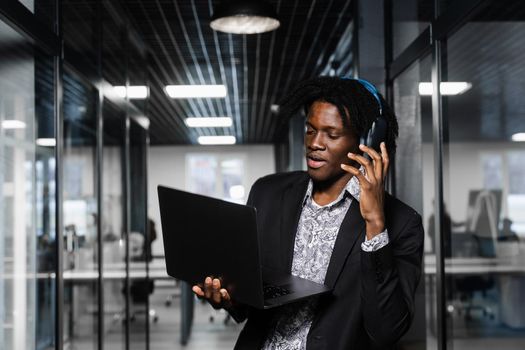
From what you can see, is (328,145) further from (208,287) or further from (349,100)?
(208,287)

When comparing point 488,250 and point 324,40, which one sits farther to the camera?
point 324,40

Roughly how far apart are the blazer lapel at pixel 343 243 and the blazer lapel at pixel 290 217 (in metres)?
0.12

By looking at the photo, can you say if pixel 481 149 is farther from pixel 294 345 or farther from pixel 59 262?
pixel 59 262

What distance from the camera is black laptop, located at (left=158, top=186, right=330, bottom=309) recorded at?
4.31ft

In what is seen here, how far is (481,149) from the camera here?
6.39ft

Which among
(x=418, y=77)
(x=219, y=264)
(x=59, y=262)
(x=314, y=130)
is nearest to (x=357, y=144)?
(x=314, y=130)

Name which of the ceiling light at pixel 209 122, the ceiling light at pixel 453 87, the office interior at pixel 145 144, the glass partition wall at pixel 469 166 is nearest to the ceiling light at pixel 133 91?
the office interior at pixel 145 144

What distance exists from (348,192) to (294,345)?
386 mm

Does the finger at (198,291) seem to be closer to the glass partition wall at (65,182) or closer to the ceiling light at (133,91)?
the glass partition wall at (65,182)

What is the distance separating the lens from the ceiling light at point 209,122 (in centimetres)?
1032

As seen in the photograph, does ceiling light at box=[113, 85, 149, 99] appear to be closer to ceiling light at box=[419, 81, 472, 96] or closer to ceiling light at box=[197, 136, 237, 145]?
ceiling light at box=[419, 81, 472, 96]

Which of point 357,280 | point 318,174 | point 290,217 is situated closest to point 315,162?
point 318,174

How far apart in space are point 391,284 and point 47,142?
164cm

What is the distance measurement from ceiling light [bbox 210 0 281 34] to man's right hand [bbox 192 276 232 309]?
2278mm
